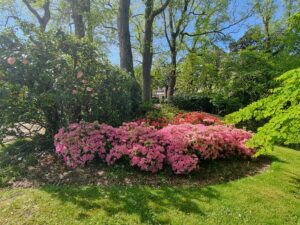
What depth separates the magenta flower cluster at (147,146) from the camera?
202 inches

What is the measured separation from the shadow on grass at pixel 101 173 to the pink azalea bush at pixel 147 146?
0.16 metres

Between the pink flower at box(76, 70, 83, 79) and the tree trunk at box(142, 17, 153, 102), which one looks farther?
the tree trunk at box(142, 17, 153, 102)

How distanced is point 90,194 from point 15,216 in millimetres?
1116

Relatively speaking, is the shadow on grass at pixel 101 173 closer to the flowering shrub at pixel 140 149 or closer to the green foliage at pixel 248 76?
the flowering shrub at pixel 140 149

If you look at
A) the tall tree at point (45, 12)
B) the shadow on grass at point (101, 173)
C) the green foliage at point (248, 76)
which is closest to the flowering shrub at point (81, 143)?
the shadow on grass at point (101, 173)

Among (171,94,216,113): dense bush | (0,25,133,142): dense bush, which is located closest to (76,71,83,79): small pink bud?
(0,25,133,142): dense bush

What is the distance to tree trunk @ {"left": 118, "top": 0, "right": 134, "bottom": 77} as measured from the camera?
10.3 meters

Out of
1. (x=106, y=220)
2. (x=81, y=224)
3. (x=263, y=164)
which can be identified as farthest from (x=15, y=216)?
(x=263, y=164)

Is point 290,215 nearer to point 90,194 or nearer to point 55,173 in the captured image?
point 90,194

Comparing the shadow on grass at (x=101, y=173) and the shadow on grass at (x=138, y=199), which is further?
the shadow on grass at (x=101, y=173)

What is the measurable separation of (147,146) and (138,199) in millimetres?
1417

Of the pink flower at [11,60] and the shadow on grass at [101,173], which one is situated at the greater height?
the pink flower at [11,60]

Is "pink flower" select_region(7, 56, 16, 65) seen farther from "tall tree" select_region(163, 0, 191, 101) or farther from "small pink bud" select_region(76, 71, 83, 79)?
"tall tree" select_region(163, 0, 191, 101)

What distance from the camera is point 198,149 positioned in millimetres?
5539
